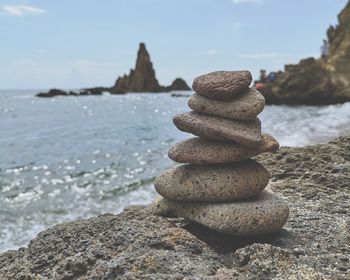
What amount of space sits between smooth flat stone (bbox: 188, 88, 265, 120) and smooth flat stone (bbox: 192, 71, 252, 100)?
7cm

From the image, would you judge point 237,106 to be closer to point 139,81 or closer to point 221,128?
point 221,128

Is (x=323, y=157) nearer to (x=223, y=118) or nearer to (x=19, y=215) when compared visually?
(x=223, y=118)

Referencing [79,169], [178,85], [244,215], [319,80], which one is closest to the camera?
[244,215]

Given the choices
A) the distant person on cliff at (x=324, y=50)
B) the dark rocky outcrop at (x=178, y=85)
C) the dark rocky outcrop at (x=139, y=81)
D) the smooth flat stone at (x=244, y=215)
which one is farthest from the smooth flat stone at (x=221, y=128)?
the dark rocky outcrop at (x=178, y=85)

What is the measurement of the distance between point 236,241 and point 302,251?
74 centimetres

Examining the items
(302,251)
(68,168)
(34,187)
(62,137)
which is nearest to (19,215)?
(34,187)

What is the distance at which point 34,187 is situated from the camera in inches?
536

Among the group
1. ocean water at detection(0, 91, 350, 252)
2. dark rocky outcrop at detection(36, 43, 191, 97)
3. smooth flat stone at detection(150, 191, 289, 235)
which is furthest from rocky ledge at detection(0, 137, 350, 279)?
dark rocky outcrop at detection(36, 43, 191, 97)

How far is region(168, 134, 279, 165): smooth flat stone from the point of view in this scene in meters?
5.43

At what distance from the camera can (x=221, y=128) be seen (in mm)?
5398

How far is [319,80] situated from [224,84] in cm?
3646

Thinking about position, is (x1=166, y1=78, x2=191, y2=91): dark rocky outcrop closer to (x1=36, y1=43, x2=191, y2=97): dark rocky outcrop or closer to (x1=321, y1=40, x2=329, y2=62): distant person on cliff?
(x1=36, y1=43, x2=191, y2=97): dark rocky outcrop

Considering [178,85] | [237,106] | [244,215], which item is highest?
[237,106]

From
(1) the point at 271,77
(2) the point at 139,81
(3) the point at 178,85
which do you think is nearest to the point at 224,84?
(1) the point at 271,77
